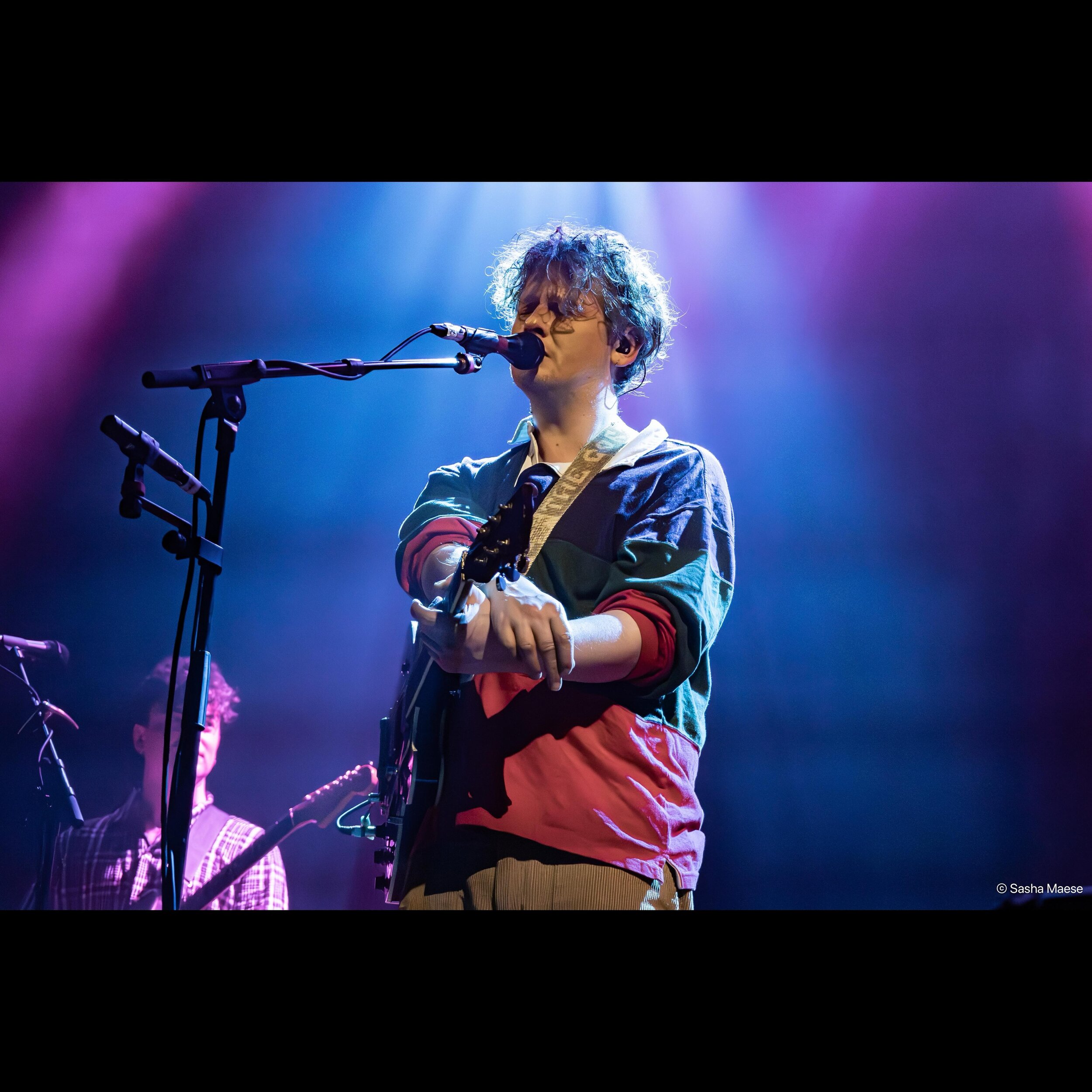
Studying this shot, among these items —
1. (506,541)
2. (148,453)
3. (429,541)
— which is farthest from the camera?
(429,541)

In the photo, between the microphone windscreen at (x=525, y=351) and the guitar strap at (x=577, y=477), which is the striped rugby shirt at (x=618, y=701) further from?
the microphone windscreen at (x=525, y=351)

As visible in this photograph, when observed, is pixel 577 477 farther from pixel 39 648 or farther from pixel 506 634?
pixel 39 648

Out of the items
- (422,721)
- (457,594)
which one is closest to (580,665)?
(457,594)

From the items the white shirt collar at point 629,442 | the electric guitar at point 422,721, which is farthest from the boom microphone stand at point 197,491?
the electric guitar at point 422,721

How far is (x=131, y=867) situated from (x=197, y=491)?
0.98 m

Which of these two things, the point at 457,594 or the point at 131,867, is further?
the point at 131,867

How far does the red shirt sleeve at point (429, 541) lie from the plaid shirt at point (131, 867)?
29.0 inches

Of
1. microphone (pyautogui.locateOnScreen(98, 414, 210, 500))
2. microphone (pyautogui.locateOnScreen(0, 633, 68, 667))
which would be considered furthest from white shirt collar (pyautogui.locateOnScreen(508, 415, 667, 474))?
microphone (pyautogui.locateOnScreen(0, 633, 68, 667))

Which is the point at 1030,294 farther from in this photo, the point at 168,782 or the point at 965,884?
the point at 168,782

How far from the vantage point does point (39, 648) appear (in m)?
2.54

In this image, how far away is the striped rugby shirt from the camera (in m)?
2.02

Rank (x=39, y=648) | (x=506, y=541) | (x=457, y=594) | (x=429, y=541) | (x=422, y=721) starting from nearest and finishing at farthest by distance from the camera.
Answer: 1. (x=506, y=541)
2. (x=457, y=594)
3. (x=422, y=721)
4. (x=429, y=541)
5. (x=39, y=648)

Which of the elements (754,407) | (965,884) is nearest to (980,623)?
(965,884)
